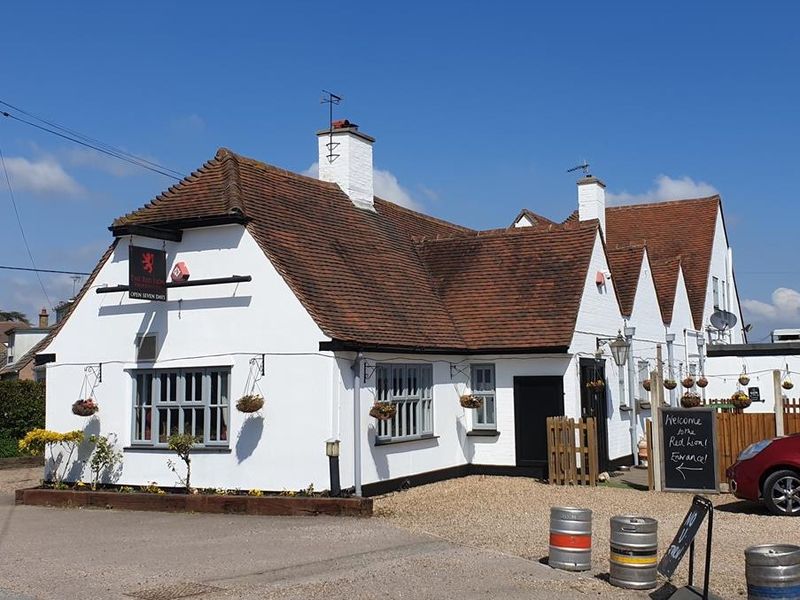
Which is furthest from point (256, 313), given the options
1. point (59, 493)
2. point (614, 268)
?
point (614, 268)

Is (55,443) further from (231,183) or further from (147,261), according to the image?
(231,183)

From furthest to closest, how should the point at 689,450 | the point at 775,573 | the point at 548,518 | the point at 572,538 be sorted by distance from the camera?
the point at 689,450 < the point at 548,518 < the point at 572,538 < the point at 775,573

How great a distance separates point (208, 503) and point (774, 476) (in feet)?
29.7

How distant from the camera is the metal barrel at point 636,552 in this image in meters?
9.62

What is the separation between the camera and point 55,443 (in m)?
18.8

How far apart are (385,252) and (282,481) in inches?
273

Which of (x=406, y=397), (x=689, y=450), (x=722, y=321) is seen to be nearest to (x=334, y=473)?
(x=406, y=397)

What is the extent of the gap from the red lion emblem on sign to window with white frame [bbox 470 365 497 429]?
729cm

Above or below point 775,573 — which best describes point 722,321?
above

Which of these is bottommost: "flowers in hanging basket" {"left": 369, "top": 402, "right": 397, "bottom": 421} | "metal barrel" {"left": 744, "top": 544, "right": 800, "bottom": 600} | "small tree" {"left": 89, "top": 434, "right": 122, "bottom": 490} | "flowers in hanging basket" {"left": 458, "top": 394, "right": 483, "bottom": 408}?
"metal barrel" {"left": 744, "top": 544, "right": 800, "bottom": 600}

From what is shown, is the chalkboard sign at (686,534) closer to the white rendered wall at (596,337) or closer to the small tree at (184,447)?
the small tree at (184,447)

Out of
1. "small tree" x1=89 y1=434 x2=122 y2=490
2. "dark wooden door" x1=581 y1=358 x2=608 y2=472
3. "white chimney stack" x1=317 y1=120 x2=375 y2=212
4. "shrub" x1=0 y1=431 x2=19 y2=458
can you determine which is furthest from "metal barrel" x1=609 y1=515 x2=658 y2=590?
"shrub" x1=0 y1=431 x2=19 y2=458

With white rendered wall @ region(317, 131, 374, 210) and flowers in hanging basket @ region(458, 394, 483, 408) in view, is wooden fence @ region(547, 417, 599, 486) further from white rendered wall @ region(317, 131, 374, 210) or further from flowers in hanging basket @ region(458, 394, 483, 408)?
white rendered wall @ region(317, 131, 374, 210)

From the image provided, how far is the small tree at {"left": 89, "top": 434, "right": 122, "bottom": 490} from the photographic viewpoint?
17.9m
